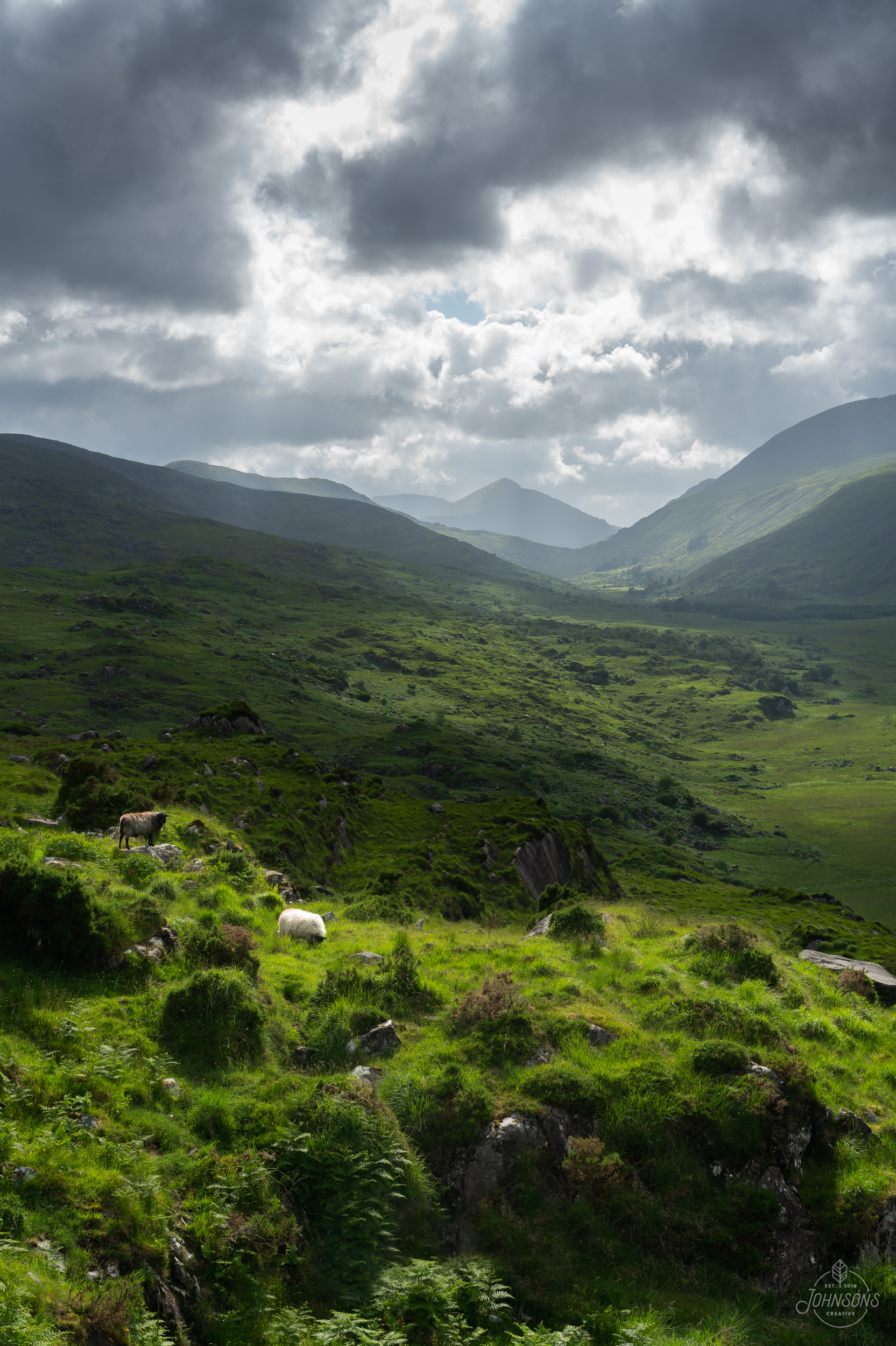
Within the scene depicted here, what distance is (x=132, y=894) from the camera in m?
17.8

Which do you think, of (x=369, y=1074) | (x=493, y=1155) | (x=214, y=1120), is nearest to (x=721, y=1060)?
(x=493, y=1155)

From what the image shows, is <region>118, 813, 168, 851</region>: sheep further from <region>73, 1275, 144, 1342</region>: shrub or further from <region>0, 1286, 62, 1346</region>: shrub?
<region>0, 1286, 62, 1346</region>: shrub

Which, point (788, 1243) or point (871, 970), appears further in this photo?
point (871, 970)

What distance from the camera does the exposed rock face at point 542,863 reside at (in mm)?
46875

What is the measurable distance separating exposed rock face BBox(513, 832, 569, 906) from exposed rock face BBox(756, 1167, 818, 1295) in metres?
32.0

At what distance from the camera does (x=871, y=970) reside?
92.2 ft

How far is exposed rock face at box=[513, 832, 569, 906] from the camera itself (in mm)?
46875

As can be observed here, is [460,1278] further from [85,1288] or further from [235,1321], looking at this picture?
[85,1288]

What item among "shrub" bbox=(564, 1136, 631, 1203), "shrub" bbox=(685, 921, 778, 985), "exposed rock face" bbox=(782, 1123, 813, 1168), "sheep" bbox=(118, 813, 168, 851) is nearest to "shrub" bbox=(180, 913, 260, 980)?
"sheep" bbox=(118, 813, 168, 851)

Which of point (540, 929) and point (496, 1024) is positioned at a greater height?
point (496, 1024)

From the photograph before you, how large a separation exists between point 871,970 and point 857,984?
832 cm

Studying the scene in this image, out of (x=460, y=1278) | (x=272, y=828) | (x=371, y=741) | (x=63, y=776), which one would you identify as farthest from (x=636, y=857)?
(x=460, y=1278)

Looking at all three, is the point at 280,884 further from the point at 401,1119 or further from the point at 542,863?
the point at 542,863

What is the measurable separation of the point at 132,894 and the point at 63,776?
14.0 m
